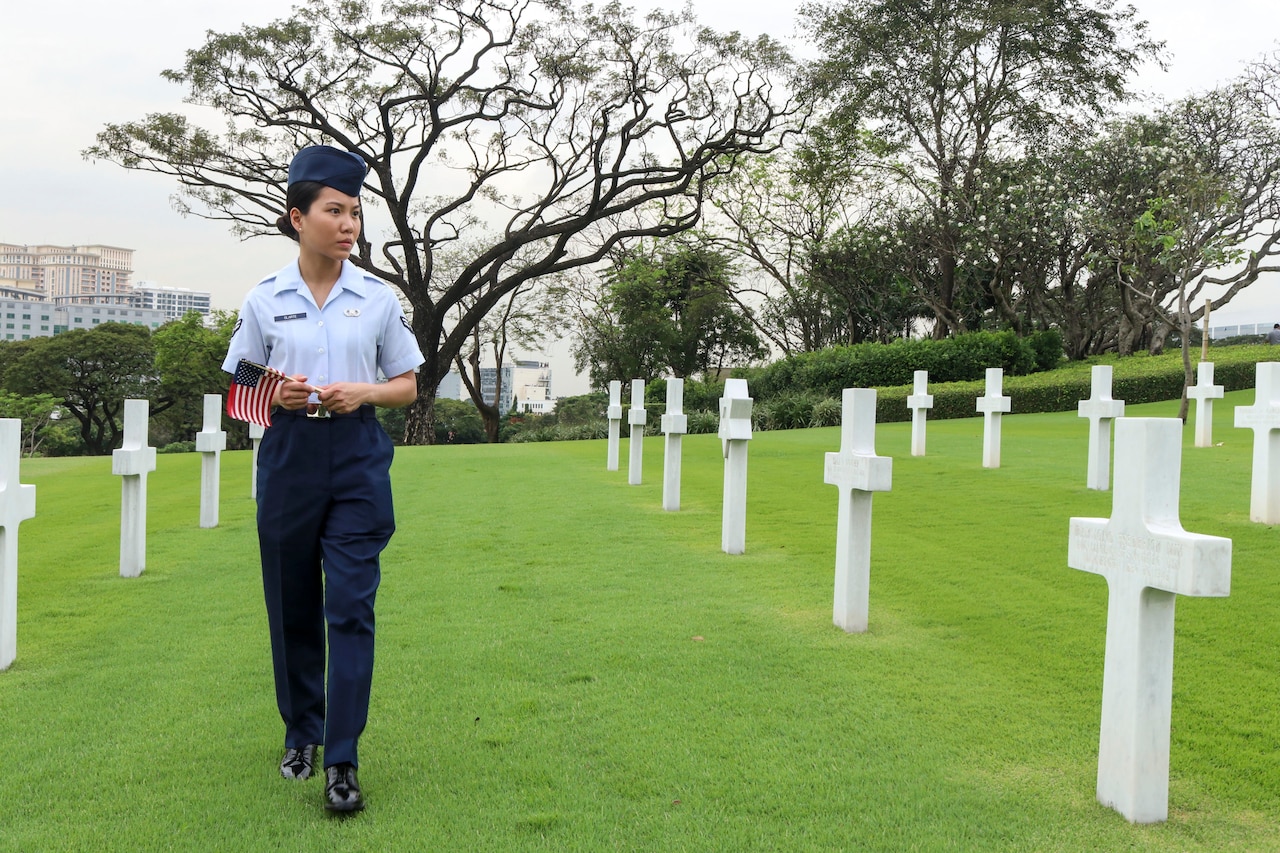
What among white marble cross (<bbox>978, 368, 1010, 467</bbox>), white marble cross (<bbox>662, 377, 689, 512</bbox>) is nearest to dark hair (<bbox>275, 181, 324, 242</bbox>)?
white marble cross (<bbox>662, 377, 689, 512</bbox>)

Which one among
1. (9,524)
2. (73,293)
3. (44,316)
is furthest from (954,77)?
(73,293)

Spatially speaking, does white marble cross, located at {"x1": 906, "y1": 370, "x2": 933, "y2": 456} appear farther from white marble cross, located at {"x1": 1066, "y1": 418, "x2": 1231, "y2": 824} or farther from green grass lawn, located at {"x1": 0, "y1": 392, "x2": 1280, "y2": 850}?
white marble cross, located at {"x1": 1066, "y1": 418, "x2": 1231, "y2": 824}

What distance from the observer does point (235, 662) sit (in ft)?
16.8

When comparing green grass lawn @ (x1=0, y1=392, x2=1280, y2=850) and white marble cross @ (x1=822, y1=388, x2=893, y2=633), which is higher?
white marble cross @ (x1=822, y1=388, x2=893, y2=633)

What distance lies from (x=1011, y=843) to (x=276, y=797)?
232 centimetres

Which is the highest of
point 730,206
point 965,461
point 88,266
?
point 88,266

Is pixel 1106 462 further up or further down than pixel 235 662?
further up

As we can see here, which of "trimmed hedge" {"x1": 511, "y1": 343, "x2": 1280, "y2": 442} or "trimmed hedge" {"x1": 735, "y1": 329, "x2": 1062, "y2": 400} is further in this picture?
"trimmed hedge" {"x1": 735, "y1": 329, "x2": 1062, "y2": 400}

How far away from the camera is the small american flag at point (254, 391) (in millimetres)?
3422

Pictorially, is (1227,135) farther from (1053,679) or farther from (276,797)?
(276,797)

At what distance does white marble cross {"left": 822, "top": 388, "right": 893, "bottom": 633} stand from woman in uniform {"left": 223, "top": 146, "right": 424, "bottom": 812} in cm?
266

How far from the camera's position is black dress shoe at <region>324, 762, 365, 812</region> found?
3264 millimetres

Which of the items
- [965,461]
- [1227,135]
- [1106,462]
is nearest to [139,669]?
[1106,462]

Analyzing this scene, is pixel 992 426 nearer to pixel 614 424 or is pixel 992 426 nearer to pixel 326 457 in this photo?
pixel 614 424
